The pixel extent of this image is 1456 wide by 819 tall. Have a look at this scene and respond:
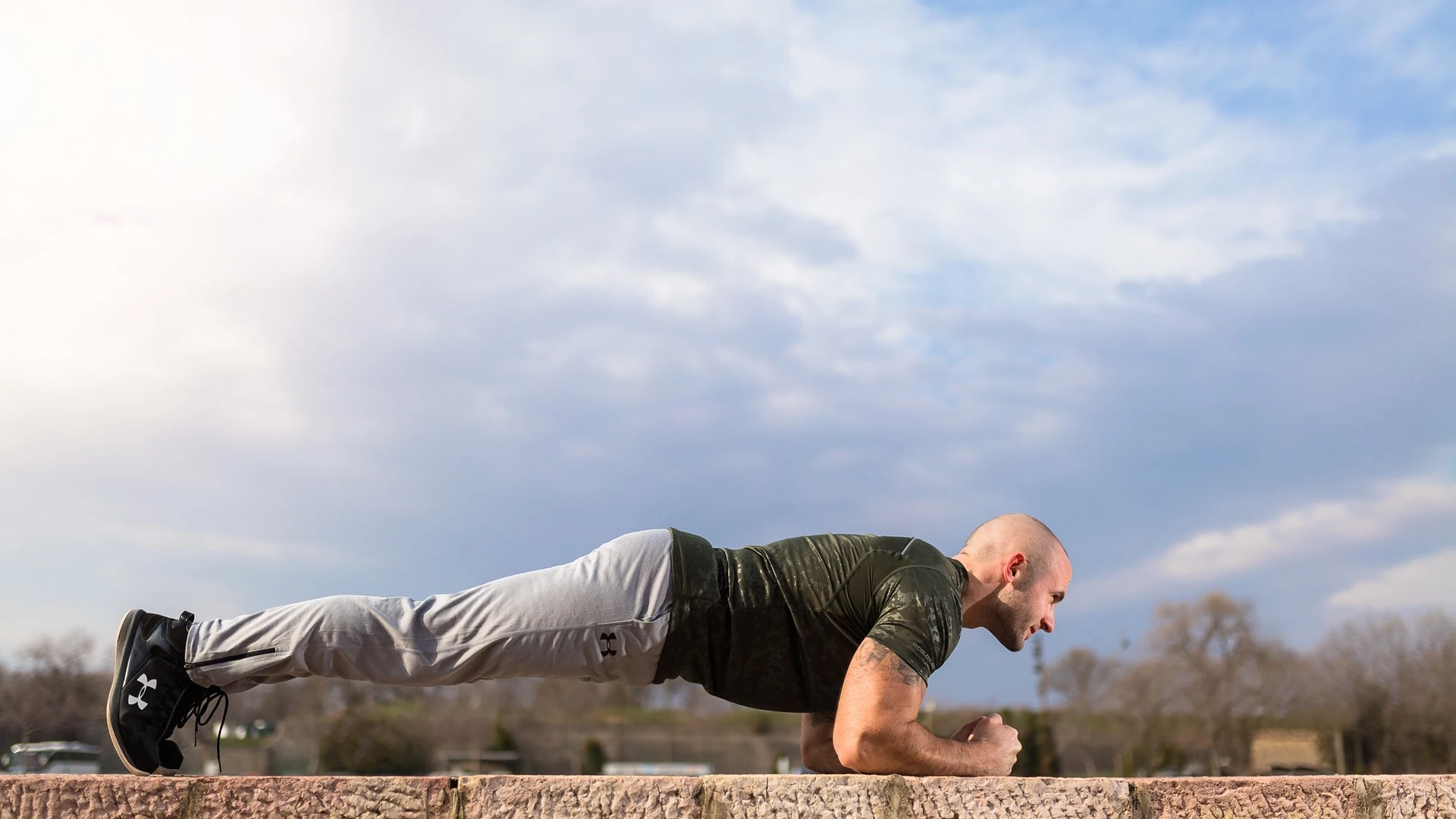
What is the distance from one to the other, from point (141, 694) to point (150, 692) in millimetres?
25

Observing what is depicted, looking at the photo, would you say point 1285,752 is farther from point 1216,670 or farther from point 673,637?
point 673,637

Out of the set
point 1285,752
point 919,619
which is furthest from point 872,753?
point 1285,752

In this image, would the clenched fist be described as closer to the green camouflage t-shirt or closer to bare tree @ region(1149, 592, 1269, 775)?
the green camouflage t-shirt

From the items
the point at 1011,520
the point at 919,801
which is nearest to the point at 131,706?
the point at 919,801

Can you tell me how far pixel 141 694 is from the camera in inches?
134

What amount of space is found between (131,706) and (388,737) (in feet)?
122

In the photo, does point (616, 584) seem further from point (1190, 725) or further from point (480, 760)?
point (480, 760)

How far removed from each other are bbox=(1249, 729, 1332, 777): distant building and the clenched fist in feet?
99.2

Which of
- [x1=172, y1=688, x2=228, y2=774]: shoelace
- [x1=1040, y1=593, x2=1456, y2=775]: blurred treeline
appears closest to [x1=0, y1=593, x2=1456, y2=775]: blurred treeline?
[x1=1040, y1=593, x2=1456, y2=775]: blurred treeline

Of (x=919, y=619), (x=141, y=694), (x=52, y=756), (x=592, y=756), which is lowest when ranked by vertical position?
(x=592, y=756)

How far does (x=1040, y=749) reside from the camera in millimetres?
37000

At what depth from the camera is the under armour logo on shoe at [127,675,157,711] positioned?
3369 millimetres

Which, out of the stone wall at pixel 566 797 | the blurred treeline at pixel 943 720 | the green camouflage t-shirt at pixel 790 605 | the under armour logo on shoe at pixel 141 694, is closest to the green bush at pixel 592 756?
the blurred treeline at pixel 943 720

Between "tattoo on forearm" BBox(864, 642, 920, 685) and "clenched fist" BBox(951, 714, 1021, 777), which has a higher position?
"tattoo on forearm" BBox(864, 642, 920, 685)
